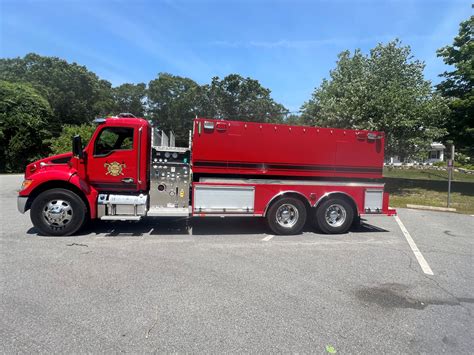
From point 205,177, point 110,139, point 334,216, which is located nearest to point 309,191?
point 334,216

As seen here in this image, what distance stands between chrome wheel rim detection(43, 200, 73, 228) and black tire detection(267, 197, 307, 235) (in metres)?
4.37

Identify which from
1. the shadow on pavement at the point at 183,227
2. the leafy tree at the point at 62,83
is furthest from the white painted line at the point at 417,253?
the leafy tree at the point at 62,83

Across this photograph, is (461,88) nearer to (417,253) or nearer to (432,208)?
(432,208)

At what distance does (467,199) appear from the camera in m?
18.3

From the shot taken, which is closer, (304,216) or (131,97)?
(304,216)

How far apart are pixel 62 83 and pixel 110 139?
49.3 meters

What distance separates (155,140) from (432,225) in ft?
27.8

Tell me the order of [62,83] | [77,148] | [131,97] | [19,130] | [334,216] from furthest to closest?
1. [131,97]
2. [62,83]
3. [19,130]
4. [334,216]
5. [77,148]

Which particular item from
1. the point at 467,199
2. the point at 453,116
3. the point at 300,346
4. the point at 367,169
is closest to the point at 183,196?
the point at 367,169

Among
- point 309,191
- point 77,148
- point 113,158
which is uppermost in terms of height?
point 77,148

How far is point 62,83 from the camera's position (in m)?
50.4

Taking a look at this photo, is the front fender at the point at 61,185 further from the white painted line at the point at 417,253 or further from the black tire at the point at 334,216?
the white painted line at the point at 417,253

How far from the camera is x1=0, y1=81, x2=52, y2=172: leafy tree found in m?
31.1

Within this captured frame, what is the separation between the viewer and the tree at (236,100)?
60375mm
